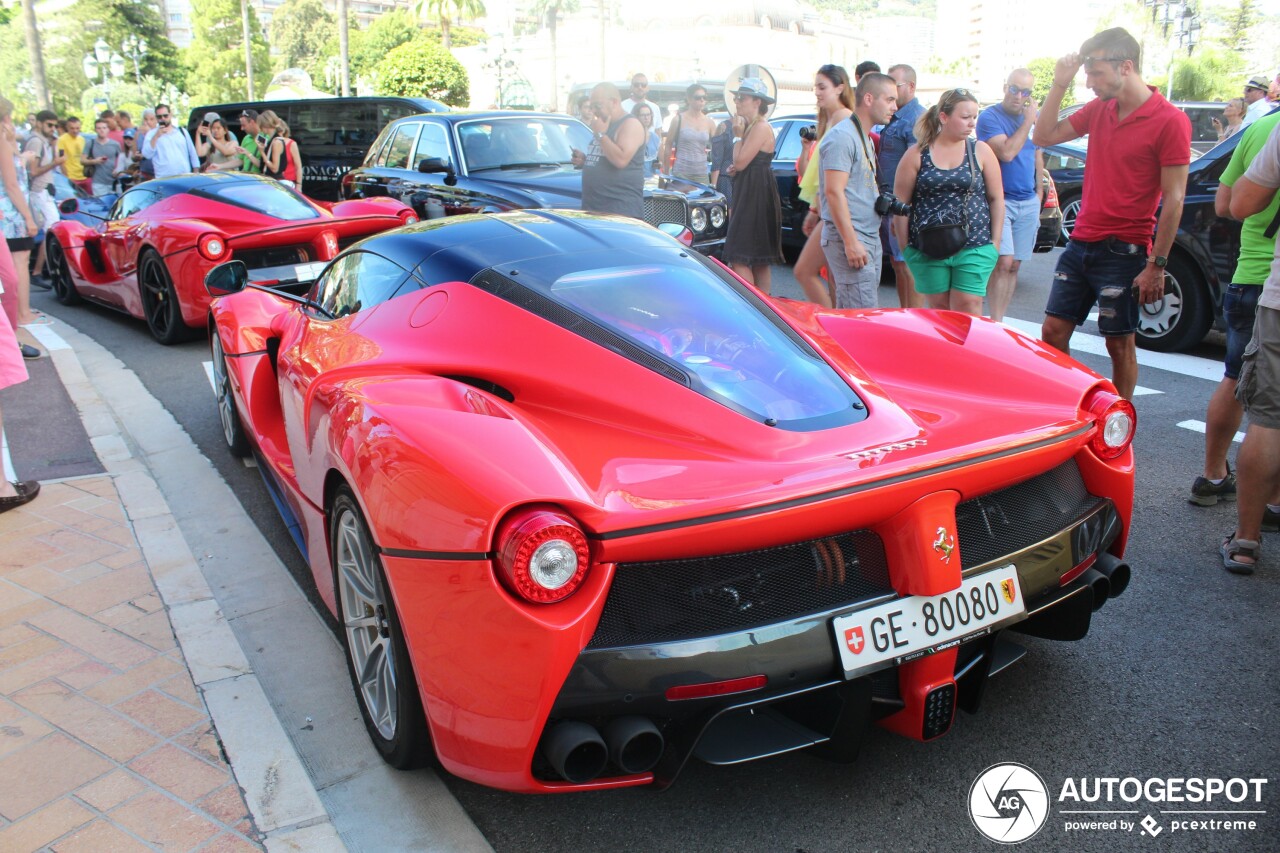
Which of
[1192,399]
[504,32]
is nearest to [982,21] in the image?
[504,32]

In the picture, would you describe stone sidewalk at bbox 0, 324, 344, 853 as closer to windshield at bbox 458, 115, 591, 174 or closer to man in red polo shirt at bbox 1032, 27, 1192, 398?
man in red polo shirt at bbox 1032, 27, 1192, 398

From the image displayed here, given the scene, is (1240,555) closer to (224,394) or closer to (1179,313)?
(1179,313)

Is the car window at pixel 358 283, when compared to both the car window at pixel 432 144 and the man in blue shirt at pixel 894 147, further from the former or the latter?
the car window at pixel 432 144

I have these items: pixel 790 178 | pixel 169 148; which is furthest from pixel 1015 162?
pixel 169 148

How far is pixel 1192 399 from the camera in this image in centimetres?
583

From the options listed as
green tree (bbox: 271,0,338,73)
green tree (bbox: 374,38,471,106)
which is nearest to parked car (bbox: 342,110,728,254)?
green tree (bbox: 374,38,471,106)

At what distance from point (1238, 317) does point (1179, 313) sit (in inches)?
128

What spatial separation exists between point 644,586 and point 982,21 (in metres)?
209

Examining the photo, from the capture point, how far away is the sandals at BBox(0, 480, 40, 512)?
14.1 feet

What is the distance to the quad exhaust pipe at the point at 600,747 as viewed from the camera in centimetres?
200

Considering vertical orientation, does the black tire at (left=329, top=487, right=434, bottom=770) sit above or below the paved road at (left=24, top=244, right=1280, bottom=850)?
above

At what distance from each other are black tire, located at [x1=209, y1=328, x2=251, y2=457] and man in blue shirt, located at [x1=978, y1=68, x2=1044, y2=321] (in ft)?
14.3

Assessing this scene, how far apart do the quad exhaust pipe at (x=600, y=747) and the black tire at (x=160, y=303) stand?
6197mm

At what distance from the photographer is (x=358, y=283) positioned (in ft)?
11.5
